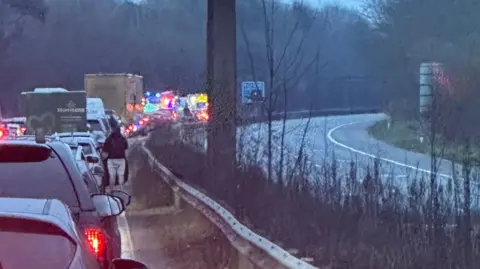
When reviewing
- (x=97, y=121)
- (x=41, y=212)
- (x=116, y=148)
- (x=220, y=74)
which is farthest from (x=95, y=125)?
(x=41, y=212)

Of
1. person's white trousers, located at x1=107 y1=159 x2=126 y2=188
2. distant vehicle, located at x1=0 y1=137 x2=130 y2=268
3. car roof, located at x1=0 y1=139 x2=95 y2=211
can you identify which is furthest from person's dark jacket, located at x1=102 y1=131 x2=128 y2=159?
distant vehicle, located at x1=0 y1=137 x2=130 y2=268

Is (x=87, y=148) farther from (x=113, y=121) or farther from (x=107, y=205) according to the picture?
(x=107, y=205)

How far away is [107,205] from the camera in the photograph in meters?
7.96

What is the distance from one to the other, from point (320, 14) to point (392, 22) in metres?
1.57

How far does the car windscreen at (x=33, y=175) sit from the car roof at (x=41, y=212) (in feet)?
9.15

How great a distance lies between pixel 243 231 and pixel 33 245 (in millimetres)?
5927

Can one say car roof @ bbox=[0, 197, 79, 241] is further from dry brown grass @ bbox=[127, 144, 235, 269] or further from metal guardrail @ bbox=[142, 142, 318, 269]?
dry brown grass @ bbox=[127, 144, 235, 269]

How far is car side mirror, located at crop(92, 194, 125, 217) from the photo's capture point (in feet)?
25.7

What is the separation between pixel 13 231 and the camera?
14.5 ft

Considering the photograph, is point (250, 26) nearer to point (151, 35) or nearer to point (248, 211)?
point (248, 211)

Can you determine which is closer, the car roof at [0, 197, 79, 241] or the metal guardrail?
the car roof at [0, 197, 79, 241]

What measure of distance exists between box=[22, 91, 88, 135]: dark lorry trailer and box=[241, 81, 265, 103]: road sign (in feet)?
78.4

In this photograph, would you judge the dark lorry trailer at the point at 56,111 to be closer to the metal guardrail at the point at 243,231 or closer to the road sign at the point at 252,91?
the metal guardrail at the point at 243,231

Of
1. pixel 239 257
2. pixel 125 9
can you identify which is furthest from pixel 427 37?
pixel 125 9
